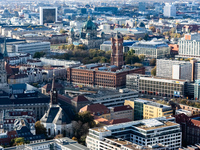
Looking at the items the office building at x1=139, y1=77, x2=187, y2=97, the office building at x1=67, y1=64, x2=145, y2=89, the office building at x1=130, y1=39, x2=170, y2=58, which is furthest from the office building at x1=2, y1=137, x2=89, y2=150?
the office building at x1=130, y1=39, x2=170, y2=58

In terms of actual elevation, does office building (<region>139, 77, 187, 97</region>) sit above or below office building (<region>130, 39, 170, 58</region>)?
below

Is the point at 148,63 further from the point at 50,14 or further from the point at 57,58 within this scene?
the point at 50,14

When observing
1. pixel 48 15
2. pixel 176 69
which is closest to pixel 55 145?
pixel 176 69

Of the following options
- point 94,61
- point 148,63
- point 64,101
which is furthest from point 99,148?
point 148,63

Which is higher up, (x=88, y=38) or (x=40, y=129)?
(x=88, y=38)

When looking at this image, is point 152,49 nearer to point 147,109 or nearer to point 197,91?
point 197,91

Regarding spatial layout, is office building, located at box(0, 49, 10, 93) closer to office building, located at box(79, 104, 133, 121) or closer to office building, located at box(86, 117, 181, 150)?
office building, located at box(79, 104, 133, 121)
